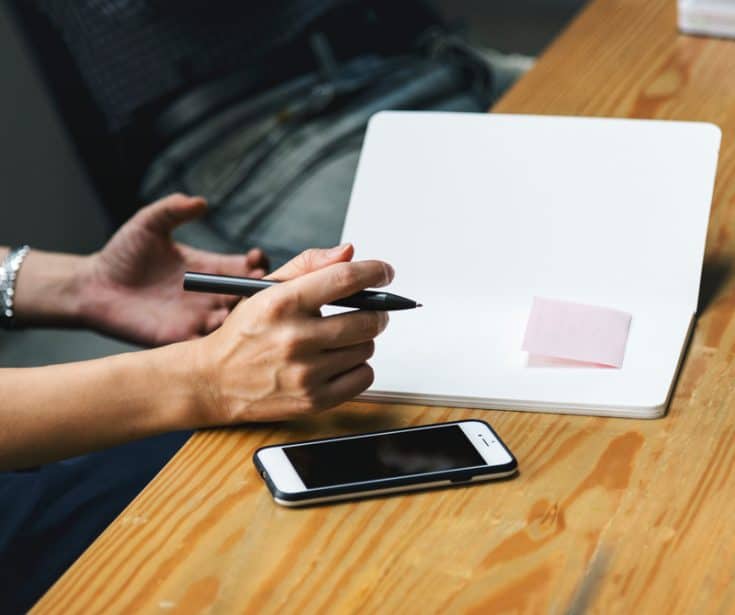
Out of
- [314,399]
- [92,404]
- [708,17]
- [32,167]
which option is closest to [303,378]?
[314,399]

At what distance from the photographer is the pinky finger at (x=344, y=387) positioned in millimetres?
809

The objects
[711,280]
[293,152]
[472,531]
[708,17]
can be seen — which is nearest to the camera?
[472,531]

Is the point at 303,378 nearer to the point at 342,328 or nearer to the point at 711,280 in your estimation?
the point at 342,328

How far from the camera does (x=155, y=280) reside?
1.23 metres

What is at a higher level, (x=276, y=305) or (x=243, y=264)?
(x=276, y=305)

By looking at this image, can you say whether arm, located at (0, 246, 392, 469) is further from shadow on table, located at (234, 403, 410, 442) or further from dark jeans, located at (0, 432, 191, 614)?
dark jeans, located at (0, 432, 191, 614)

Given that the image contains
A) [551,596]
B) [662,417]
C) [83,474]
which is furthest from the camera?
[83,474]

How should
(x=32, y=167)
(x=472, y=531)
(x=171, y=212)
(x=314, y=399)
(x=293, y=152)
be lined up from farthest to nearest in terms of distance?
(x=32, y=167) → (x=293, y=152) → (x=171, y=212) → (x=314, y=399) → (x=472, y=531)

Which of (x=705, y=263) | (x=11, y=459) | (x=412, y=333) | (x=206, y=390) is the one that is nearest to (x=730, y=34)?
(x=705, y=263)

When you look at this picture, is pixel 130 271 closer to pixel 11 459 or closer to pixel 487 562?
pixel 11 459

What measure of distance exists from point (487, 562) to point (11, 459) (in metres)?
0.39

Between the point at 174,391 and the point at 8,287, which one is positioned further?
the point at 8,287

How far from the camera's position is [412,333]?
34.7 inches

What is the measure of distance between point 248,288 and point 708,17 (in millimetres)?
732
